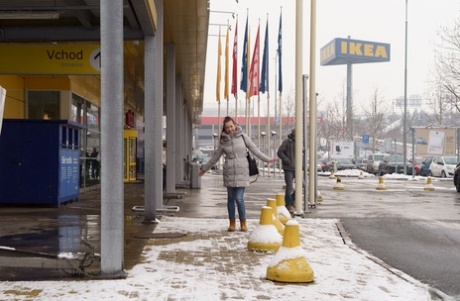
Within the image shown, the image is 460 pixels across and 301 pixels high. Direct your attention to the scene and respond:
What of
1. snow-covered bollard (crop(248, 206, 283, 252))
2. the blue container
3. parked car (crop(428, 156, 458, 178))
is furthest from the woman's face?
parked car (crop(428, 156, 458, 178))

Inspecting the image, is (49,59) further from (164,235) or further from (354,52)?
(354,52)

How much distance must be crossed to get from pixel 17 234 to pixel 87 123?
12382 millimetres

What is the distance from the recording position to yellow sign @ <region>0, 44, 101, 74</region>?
44.5 ft

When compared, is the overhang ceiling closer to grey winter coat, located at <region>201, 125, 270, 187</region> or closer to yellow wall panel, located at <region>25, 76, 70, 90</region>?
grey winter coat, located at <region>201, 125, 270, 187</region>

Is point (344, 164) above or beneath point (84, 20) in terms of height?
beneath

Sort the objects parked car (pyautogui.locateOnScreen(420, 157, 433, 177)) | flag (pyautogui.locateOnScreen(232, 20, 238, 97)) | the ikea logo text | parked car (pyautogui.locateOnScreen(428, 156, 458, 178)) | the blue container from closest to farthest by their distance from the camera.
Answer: the blue container < flag (pyautogui.locateOnScreen(232, 20, 238, 97)) < parked car (pyautogui.locateOnScreen(428, 156, 458, 178)) < parked car (pyautogui.locateOnScreen(420, 157, 433, 177)) < the ikea logo text

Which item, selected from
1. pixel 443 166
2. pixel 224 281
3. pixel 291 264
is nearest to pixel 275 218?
pixel 291 264

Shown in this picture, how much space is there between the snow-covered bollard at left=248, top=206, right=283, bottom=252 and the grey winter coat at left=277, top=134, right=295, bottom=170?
5.91m

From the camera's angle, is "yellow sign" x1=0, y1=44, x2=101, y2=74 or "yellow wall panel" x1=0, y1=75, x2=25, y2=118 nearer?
"yellow sign" x1=0, y1=44, x2=101, y2=74

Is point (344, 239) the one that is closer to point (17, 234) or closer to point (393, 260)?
point (393, 260)

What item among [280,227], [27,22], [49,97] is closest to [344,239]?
[280,227]

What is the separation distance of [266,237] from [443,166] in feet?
125

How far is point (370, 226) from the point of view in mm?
12336

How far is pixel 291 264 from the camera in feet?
22.0
